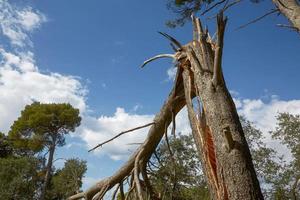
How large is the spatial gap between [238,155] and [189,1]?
17.4 ft

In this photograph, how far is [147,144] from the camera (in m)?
4.16

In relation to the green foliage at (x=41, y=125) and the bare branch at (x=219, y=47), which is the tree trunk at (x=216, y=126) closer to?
the bare branch at (x=219, y=47)

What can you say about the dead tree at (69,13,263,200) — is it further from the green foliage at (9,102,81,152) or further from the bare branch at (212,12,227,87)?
the green foliage at (9,102,81,152)

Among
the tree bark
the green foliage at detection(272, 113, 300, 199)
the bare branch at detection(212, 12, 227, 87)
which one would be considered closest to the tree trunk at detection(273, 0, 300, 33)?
the tree bark

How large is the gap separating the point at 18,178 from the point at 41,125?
169 inches

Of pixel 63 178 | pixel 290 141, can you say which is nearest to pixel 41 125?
pixel 63 178

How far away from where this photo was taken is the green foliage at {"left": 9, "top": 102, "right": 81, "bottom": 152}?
66.9 ft

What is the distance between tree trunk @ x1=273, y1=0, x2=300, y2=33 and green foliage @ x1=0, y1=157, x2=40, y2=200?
1577 centimetres

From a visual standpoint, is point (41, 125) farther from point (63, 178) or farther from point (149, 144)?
point (149, 144)

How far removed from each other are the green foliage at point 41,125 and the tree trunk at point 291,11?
18.0m

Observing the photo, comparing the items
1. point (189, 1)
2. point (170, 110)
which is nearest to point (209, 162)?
point (170, 110)

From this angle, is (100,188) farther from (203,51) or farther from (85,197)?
(203,51)

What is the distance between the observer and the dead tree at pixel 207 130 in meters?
2.38

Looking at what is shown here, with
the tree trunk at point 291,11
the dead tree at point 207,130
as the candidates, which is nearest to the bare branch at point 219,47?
the dead tree at point 207,130
